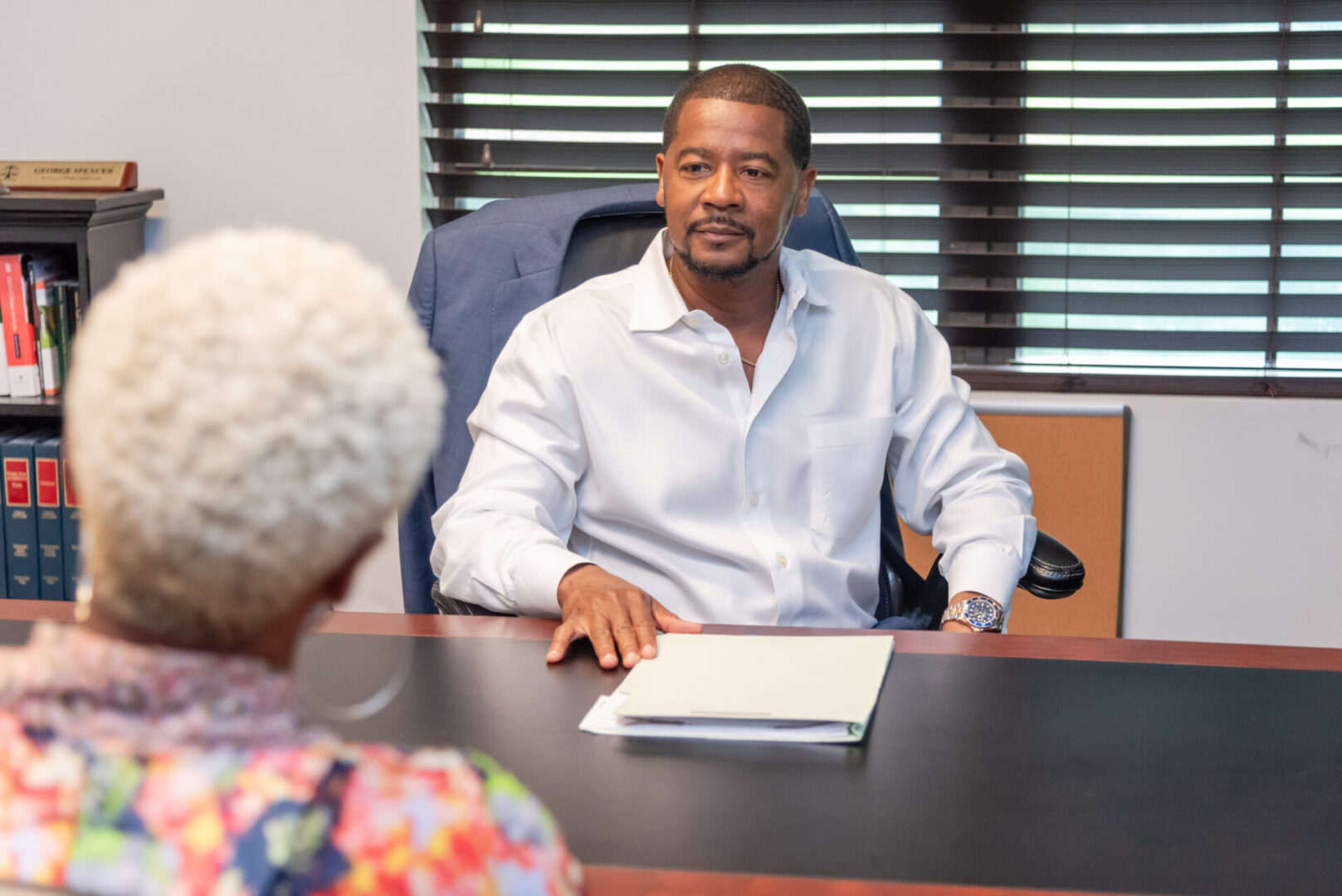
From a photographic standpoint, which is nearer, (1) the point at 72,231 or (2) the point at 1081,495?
(1) the point at 72,231

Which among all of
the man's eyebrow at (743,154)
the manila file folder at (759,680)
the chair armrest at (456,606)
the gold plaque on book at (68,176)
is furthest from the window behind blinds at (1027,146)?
the manila file folder at (759,680)

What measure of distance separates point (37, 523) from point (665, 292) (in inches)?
56.8

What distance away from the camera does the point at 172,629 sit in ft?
1.44

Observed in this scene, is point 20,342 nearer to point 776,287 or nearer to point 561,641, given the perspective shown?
point 776,287

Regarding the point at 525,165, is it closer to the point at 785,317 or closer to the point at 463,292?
the point at 463,292

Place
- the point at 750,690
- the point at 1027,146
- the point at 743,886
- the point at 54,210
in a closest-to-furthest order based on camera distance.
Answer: the point at 743,886 → the point at 750,690 → the point at 54,210 → the point at 1027,146

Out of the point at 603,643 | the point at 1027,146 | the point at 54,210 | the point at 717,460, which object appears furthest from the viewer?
the point at 1027,146

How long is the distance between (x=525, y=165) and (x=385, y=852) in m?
2.37

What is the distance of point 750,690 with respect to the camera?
1.04 meters

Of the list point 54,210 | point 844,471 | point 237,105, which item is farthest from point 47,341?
point 844,471

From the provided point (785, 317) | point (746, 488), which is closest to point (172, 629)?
point (746, 488)

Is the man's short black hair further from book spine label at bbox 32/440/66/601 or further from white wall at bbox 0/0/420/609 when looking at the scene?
book spine label at bbox 32/440/66/601

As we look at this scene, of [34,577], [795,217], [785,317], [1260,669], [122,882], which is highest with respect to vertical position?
[795,217]

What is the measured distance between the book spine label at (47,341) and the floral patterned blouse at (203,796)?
220 cm
